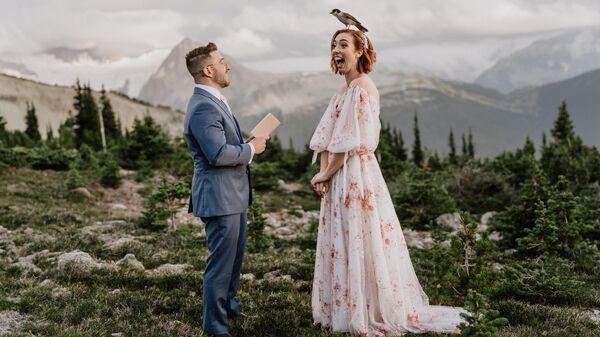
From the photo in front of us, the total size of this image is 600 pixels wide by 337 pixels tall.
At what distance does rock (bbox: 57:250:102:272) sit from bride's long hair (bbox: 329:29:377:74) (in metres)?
4.92

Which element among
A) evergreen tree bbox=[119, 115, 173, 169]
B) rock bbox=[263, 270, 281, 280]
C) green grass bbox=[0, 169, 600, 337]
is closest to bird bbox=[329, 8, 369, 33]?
green grass bbox=[0, 169, 600, 337]

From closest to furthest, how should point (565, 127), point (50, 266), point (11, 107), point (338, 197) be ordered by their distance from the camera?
point (338, 197)
point (50, 266)
point (565, 127)
point (11, 107)

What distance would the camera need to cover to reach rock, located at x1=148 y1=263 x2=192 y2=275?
25.8 ft

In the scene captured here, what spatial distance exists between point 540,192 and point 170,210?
7824mm

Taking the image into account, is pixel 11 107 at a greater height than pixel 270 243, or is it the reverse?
pixel 11 107

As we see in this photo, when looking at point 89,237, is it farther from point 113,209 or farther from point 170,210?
point 113,209

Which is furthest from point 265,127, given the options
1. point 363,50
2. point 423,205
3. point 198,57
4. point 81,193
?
point 81,193

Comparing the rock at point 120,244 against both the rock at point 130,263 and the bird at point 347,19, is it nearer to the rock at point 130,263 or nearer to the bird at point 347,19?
the rock at point 130,263

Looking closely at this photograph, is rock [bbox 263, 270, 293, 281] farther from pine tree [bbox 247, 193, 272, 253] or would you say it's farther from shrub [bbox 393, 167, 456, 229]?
shrub [bbox 393, 167, 456, 229]

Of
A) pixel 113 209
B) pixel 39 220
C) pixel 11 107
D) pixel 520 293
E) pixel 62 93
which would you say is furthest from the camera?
pixel 62 93

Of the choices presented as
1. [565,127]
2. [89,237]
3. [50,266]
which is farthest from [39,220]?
[565,127]

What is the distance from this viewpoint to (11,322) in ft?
18.4

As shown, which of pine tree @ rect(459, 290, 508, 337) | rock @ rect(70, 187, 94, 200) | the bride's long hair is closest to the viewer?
pine tree @ rect(459, 290, 508, 337)

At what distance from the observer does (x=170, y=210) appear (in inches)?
439
